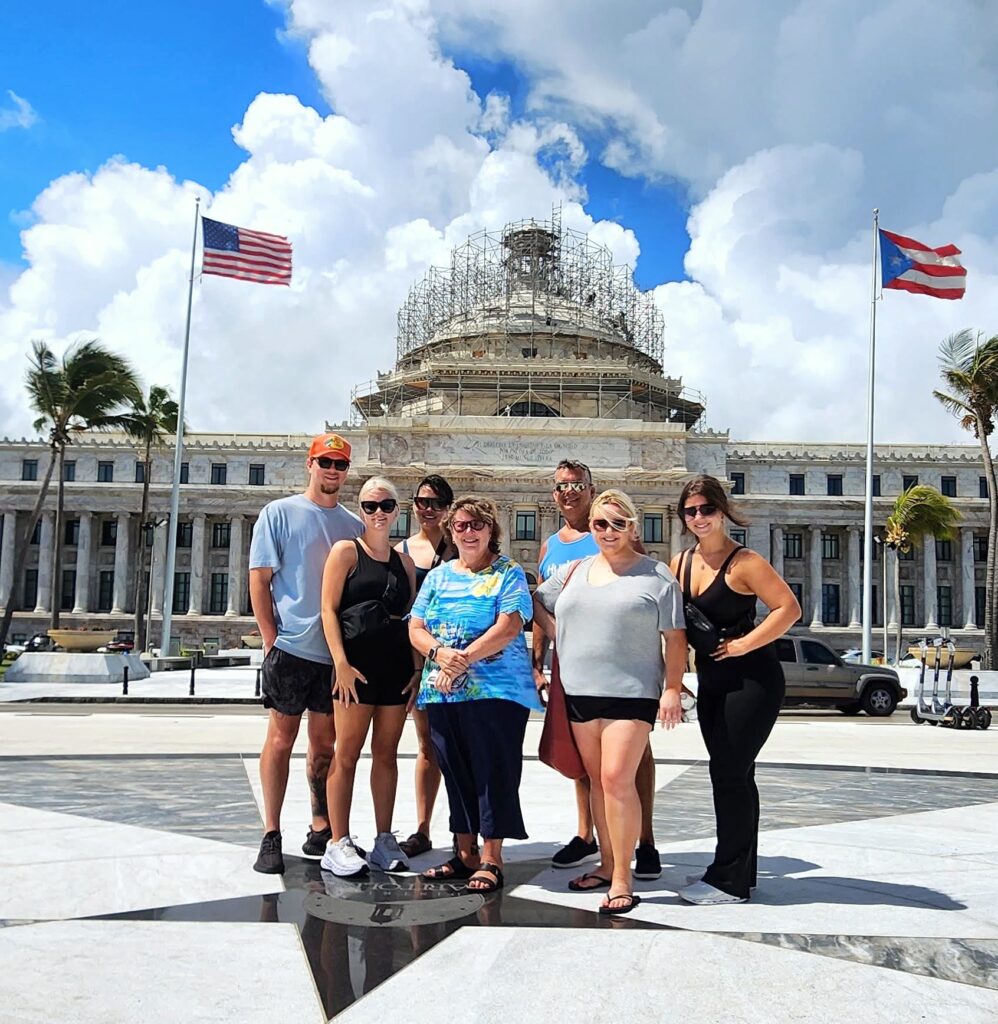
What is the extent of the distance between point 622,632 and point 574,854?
1376 millimetres

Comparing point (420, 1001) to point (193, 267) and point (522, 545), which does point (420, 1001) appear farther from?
point (522, 545)

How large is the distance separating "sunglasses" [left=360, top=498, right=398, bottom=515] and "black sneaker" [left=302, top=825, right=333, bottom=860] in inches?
69.0

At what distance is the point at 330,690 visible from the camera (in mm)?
5809

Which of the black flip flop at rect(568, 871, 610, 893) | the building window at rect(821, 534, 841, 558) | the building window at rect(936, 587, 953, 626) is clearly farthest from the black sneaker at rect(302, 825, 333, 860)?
the building window at rect(936, 587, 953, 626)

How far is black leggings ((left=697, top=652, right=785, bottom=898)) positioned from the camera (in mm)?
4930

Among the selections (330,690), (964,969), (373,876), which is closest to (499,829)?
(373,876)

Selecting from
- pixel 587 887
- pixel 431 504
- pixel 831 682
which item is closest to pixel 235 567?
pixel 831 682

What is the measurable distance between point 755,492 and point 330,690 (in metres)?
62.8

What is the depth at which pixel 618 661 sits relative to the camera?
5.01m

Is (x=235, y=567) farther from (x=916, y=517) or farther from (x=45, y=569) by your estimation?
(x=916, y=517)

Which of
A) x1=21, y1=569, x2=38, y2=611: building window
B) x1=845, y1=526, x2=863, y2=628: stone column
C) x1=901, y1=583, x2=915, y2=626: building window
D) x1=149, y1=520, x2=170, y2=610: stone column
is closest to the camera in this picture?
x1=845, y1=526, x2=863, y2=628: stone column

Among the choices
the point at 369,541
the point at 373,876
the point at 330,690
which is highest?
the point at 369,541

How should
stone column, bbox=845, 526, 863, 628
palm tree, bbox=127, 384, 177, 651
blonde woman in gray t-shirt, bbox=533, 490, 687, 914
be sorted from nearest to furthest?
blonde woman in gray t-shirt, bbox=533, 490, 687, 914
palm tree, bbox=127, 384, 177, 651
stone column, bbox=845, 526, 863, 628

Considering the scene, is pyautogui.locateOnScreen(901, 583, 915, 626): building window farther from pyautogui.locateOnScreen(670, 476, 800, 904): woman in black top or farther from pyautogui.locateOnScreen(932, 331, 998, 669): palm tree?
pyautogui.locateOnScreen(670, 476, 800, 904): woman in black top
